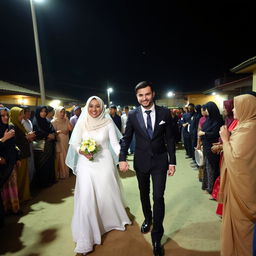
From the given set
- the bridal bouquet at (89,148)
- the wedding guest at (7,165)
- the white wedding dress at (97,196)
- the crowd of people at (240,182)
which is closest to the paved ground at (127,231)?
the white wedding dress at (97,196)

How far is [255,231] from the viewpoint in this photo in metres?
2.20

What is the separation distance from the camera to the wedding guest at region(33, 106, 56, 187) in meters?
5.75

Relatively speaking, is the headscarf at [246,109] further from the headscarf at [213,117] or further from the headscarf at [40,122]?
the headscarf at [40,122]

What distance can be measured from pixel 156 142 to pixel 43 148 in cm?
401

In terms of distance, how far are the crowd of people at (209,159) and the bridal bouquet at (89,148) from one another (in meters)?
1.44

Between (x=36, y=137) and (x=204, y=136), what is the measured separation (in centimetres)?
436

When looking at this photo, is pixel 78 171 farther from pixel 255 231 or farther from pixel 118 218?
pixel 255 231

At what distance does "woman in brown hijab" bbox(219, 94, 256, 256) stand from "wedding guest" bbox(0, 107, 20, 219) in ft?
12.2

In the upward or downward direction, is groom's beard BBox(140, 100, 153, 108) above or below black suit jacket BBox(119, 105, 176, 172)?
above

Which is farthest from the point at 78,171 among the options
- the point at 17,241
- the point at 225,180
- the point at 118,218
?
the point at 225,180

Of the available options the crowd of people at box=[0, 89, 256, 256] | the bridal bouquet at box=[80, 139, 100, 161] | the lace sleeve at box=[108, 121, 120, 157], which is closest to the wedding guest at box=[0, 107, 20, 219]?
the crowd of people at box=[0, 89, 256, 256]

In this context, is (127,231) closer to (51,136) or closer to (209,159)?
(209,159)

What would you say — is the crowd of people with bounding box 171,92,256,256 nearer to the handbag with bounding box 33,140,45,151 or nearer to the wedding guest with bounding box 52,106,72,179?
the handbag with bounding box 33,140,45,151

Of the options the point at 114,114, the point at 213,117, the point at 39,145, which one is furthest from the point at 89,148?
the point at 114,114
